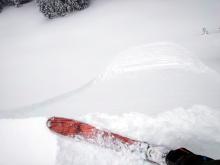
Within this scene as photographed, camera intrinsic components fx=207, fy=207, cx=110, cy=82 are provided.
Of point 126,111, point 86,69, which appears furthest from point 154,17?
point 126,111

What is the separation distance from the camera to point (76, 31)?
6117 mm

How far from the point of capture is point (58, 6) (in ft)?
22.3

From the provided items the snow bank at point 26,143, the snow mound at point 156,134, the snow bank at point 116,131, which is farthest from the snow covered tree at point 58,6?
the snow mound at point 156,134

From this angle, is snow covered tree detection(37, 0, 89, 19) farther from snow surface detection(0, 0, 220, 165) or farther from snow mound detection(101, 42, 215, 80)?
snow mound detection(101, 42, 215, 80)

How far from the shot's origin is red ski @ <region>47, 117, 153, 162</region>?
2584mm

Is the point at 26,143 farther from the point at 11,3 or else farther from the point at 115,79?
the point at 11,3

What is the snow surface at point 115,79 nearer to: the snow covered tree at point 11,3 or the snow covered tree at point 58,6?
the snow covered tree at point 58,6

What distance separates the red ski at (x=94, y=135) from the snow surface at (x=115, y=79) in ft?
0.27

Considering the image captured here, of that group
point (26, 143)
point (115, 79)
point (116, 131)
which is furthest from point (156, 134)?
point (26, 143)

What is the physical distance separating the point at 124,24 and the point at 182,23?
1560mm

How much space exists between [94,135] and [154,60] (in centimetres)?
203

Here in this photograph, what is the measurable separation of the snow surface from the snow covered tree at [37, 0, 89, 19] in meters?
0.30

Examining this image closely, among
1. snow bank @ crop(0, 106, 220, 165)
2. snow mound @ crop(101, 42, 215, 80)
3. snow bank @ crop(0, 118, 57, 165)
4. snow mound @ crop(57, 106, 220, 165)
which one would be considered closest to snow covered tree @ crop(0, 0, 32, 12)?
snow mound @ crop(101, 42, 215, 80)

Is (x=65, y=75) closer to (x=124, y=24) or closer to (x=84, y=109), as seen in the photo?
(x=84, y=109)
